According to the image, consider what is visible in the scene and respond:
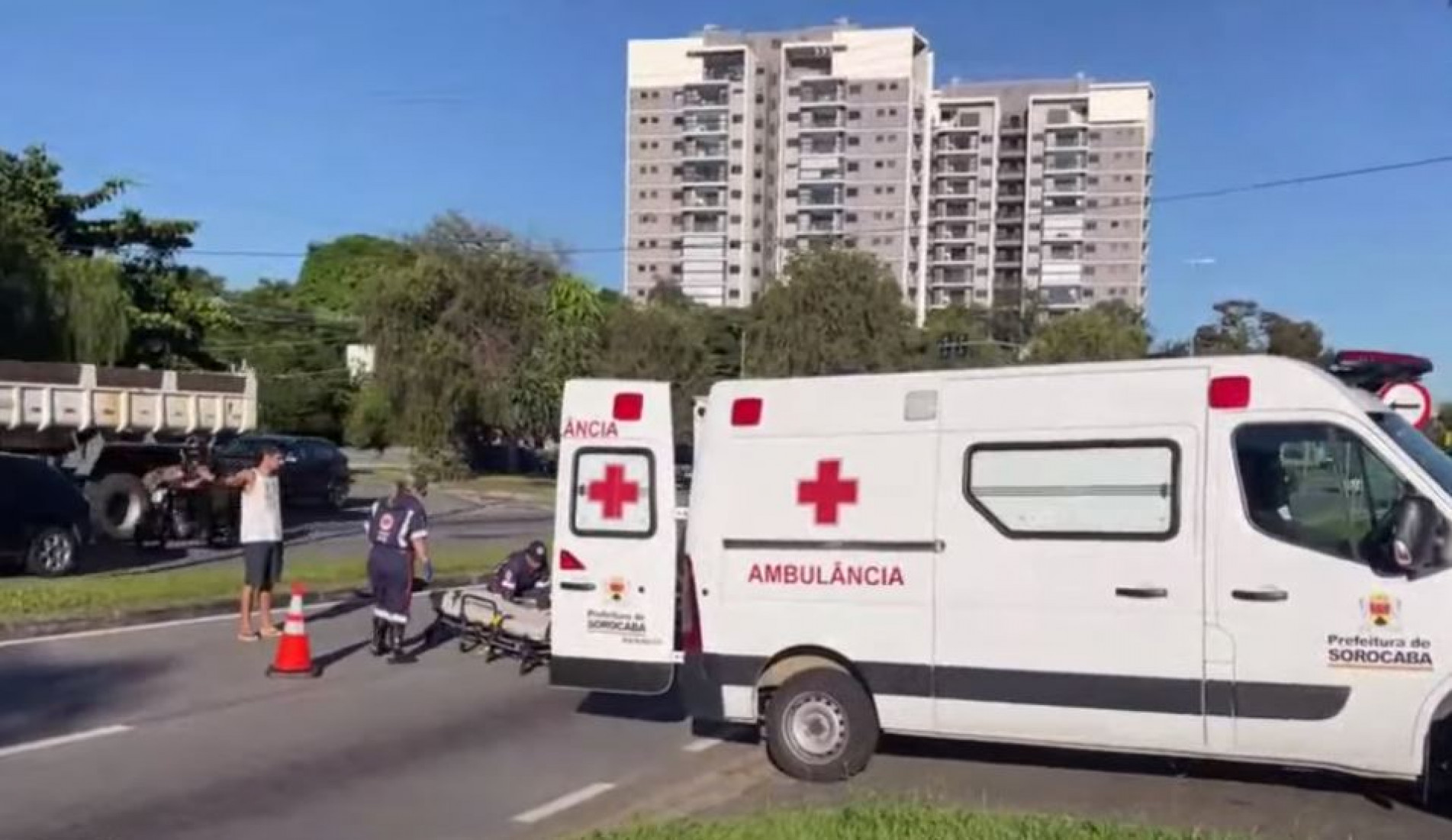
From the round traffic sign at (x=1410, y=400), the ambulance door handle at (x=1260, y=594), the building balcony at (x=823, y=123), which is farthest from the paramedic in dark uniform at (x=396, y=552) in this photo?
the building balcony at (x=823, y=123)

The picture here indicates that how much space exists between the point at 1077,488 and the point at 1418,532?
1720mm

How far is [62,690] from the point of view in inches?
470

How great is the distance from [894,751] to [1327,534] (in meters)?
3.14

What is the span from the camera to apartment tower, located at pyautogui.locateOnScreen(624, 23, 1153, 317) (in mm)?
144000

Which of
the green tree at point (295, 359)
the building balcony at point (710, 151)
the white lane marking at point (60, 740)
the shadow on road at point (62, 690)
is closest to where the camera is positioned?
the white lane marking at point (60, 740)

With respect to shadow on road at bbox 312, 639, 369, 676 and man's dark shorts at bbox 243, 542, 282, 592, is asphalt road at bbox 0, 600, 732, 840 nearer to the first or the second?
shadow on road at bbox 312, 639, 369, 676

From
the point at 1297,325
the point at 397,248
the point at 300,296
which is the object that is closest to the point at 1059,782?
the point at 397,248

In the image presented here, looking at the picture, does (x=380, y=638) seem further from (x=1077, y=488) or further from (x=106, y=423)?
(x=106, y=423)

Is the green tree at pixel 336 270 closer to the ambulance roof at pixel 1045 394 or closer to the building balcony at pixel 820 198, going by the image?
the building balcony at pixel 820 198

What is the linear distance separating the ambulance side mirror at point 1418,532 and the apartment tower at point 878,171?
5124 inches

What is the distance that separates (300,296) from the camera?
4695 inches

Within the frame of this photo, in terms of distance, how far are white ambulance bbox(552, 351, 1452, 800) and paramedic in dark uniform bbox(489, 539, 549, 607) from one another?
380 centimetres

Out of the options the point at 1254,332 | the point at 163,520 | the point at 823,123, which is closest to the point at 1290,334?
the point at 1254,332

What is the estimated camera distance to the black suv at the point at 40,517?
1969 centimetres
